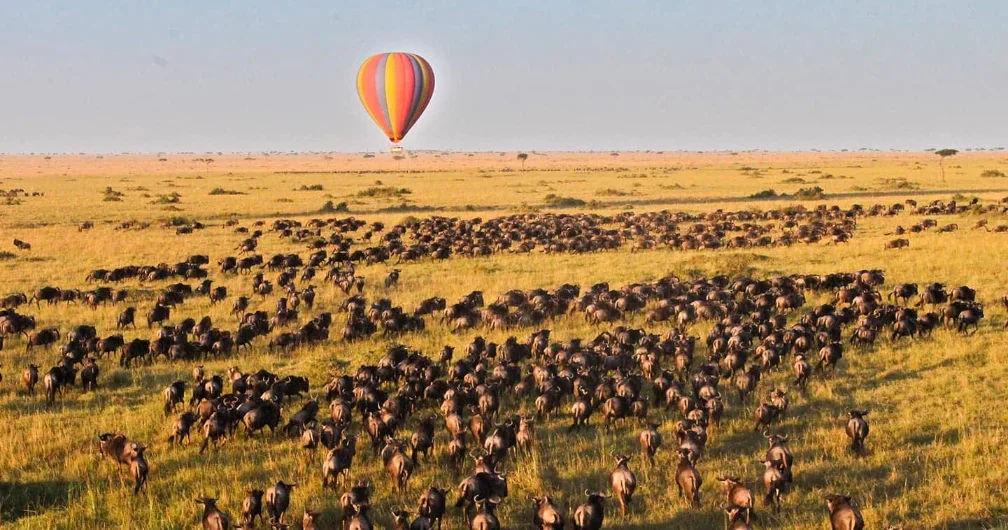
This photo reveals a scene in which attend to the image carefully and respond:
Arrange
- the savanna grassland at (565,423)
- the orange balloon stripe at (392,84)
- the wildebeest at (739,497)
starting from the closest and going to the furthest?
the wildebeest at (739,497), the savanna grassland at (565,423), the orange balloon stripe at (392,84)

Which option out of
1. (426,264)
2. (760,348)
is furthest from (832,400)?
(426,264)

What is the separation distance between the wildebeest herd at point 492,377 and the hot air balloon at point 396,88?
71.5ft

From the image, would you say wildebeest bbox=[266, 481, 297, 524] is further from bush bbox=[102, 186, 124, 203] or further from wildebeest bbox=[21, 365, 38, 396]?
bush bbox=[102, 186, 124, 203]

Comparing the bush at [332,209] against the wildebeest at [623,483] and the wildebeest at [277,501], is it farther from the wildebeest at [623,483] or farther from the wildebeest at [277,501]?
the wildebeest at [623,483]

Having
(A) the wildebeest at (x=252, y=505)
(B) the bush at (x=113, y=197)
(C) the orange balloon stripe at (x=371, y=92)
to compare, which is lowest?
(A) the wildebeest at (x=252, y=505)

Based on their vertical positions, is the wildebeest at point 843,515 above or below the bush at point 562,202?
below

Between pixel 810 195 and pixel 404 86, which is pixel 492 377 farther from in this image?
pixel 810 195

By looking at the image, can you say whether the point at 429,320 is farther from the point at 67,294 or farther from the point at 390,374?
the point at 67,294

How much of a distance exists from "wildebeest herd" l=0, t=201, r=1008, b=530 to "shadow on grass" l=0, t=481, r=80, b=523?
0.74 meters

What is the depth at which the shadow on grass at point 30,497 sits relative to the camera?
396 inches

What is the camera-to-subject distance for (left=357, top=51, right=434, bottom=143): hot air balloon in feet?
156

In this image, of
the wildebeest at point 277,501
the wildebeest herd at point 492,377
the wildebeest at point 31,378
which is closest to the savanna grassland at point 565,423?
the wildebeest herd at point 492,377

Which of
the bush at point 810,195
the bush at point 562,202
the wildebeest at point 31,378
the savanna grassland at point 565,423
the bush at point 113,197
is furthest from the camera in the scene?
the bush at point 113,197

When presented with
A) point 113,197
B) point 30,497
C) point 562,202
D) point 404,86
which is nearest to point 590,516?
point 30,497
